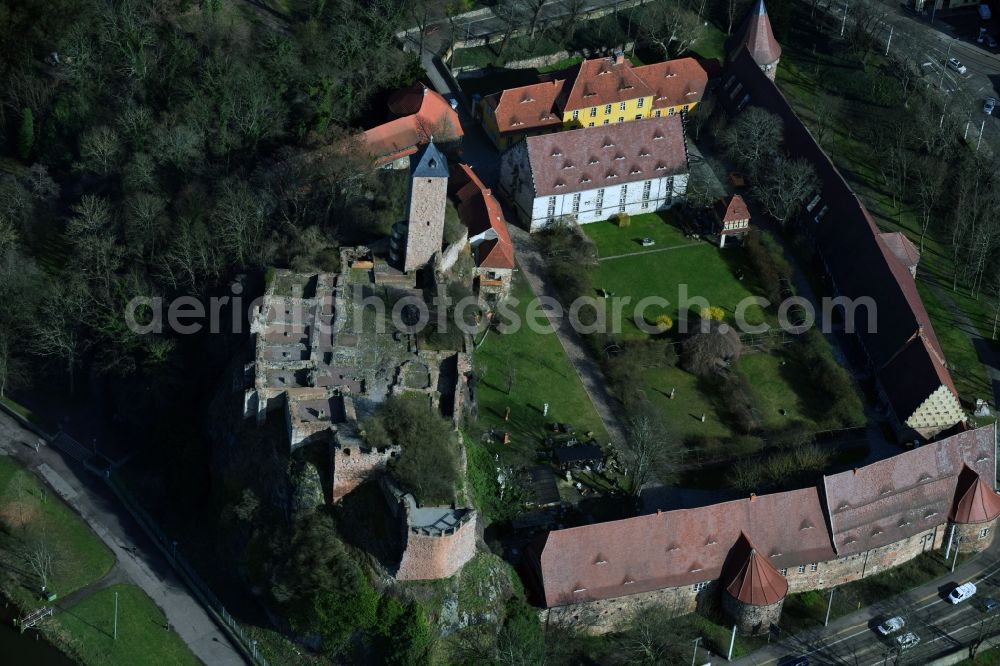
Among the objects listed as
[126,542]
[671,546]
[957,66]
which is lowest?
[126,542]

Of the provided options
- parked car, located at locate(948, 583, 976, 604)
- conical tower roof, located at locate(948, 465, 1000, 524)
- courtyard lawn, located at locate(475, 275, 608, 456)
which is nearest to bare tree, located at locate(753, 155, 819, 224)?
courtyard lawn, located at locate(475, 275, 608, 456)

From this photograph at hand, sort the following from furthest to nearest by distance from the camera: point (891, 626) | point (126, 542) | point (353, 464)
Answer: point (126, 542)
point (891, 626)
point (353, 464)

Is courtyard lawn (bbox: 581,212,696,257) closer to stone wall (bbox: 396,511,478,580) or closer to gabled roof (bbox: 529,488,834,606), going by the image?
gabled roof (bbox: 529,488,834,606)

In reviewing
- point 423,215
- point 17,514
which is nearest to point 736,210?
point 423,215

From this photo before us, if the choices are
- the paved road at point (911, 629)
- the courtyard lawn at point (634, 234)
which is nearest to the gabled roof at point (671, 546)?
the paved road at point (911, 629)

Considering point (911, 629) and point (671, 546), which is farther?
point (911, 629)

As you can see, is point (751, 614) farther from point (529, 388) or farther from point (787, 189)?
point (787, 189)
